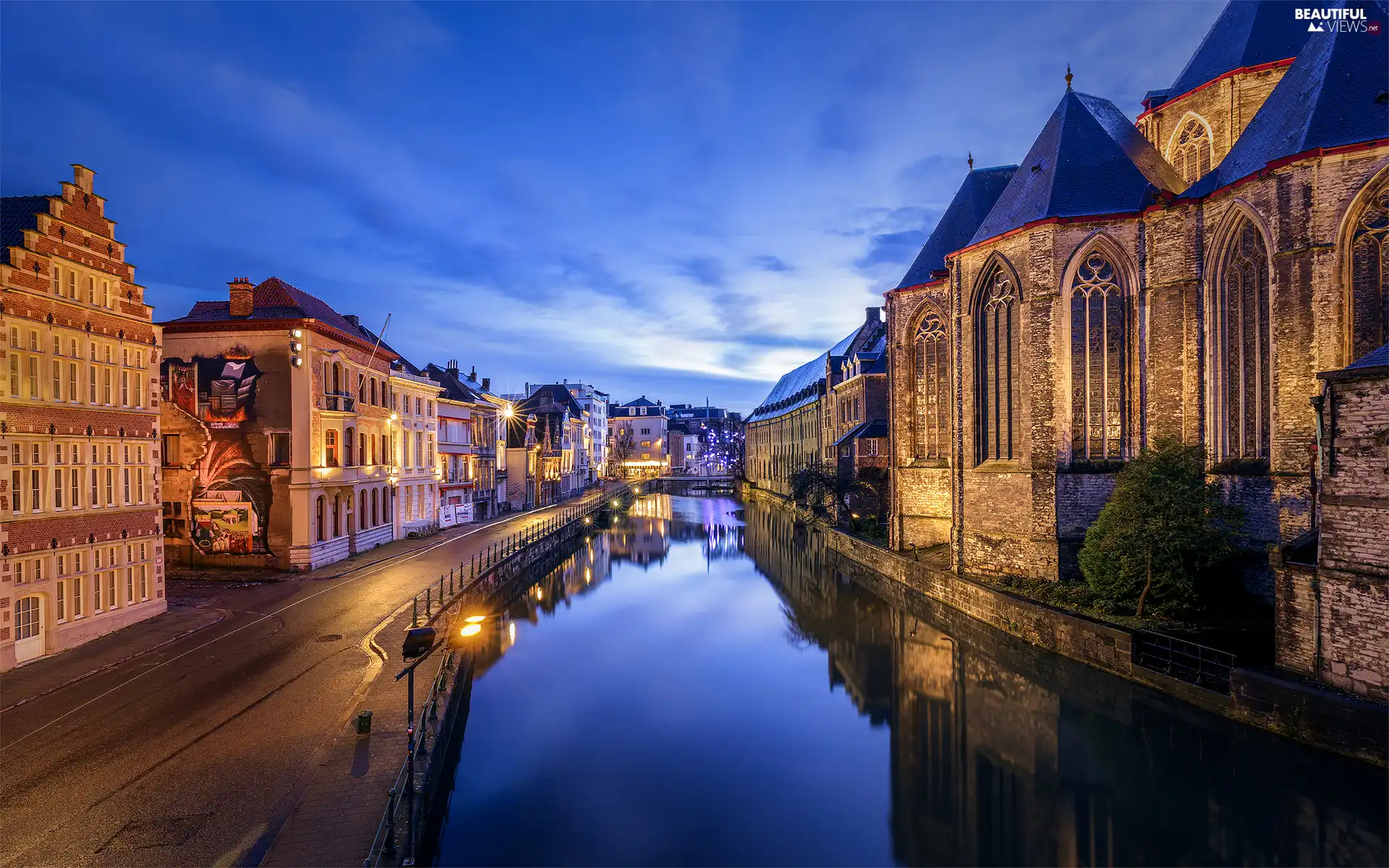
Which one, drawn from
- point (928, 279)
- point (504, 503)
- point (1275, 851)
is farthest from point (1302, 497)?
point (504, 503)

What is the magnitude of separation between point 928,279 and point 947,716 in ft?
64.4

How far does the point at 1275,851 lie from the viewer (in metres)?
9.15

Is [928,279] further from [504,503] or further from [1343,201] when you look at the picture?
[504,503]

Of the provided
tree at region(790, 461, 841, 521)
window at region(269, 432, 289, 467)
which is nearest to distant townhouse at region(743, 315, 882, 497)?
tree at region(790, 461, 841, 521)

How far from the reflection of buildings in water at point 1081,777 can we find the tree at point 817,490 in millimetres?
19914

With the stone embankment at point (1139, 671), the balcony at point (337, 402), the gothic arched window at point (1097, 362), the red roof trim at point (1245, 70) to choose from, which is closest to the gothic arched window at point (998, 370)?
the gothic arched window at point (1097, 362)

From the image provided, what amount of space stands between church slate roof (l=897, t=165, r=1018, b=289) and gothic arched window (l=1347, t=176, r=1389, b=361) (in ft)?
46.8

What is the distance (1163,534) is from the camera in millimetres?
15484

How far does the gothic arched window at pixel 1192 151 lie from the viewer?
80.8ft

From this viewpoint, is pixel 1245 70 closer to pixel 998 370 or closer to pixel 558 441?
pixel 998 370

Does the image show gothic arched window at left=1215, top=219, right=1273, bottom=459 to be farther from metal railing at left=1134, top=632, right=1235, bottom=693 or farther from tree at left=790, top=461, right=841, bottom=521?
tree at left=790, top=461, right=841, bottom=521

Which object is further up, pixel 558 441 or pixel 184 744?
pixel 558 441

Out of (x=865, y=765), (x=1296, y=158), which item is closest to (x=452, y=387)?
(x=865, y=765)

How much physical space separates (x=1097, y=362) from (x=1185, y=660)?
956cm
